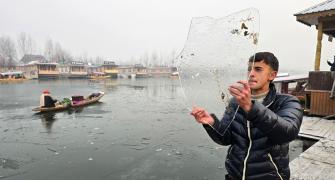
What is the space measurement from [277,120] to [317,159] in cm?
450

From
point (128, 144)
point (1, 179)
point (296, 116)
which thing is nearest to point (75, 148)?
point (128, 144)

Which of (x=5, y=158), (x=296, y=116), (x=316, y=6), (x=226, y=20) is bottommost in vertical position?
(x=5, y=158)

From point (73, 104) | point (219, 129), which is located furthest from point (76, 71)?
point (219, 129)

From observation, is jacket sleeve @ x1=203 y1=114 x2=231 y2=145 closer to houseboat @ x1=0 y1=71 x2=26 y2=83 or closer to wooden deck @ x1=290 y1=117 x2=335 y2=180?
wooden deck @ x1=290 y1=117 x2=335 y2=180

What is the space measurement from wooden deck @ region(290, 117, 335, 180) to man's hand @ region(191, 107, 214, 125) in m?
3.08

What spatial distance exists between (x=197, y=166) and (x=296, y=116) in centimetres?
670

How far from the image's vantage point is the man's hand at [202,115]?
2039 mm

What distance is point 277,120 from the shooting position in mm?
1625

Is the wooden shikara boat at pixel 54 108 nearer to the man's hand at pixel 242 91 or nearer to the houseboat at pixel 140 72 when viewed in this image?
the man's hand at pixel 242 91

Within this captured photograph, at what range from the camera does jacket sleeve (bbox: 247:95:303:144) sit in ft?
5.13

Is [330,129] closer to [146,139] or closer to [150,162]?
[150,162]

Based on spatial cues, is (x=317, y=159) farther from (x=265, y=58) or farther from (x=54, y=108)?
(x=54, y=108)

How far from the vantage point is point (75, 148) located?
10242 millimetres

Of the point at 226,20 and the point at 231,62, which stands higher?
the point at 226,20
